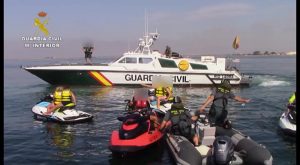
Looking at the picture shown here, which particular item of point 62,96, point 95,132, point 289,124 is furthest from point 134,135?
point 289,124

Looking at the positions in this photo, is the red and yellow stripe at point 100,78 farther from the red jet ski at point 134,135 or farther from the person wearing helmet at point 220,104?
the person wearing helmet at point 220,104

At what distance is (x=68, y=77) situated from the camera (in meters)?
25.5

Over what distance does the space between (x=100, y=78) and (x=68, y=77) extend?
2385 millimetres

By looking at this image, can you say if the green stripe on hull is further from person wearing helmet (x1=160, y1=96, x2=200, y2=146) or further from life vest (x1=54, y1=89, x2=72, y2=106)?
person wearing helmet (x1=160, y1=96, x2=200, y2=146)

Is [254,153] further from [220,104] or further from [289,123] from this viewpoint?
[289,123]

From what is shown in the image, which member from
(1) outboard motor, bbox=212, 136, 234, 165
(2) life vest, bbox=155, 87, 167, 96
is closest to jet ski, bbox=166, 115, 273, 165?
(1) outboard motor, bbox=212, 136, 234, 165

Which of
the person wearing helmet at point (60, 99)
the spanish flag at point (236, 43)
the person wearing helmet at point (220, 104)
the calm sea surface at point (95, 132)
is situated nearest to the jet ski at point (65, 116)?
the person wearing helmet at point (60, 99)

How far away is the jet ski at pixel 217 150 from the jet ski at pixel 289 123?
2.70 m

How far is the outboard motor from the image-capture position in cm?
750

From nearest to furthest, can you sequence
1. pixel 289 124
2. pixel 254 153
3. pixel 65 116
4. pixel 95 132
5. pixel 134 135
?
pixel 254 153 → pixel 134 135 → pixel 289 124 → pixel 95 132 → pixel 65 116

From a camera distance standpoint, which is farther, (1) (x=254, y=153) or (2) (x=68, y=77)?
(2) (x=68, y=77)

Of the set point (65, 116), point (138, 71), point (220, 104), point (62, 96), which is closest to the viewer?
point (220, 104)

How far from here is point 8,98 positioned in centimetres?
2164

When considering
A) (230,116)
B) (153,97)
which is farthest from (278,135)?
(153,97)
